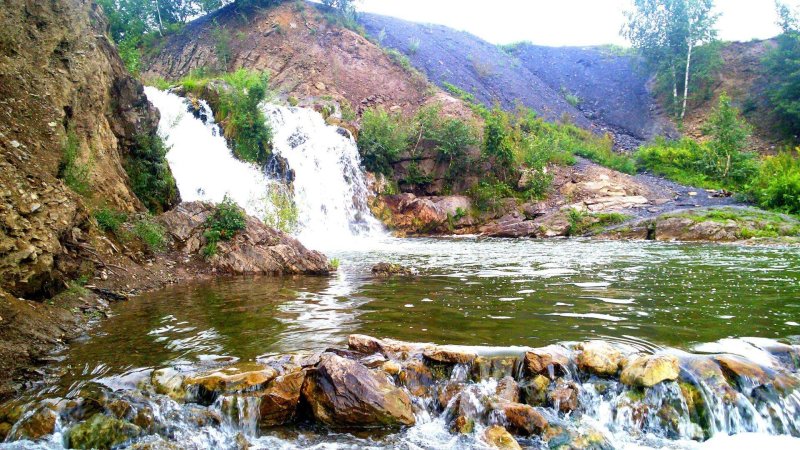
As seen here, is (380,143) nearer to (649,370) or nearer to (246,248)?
(246,248)

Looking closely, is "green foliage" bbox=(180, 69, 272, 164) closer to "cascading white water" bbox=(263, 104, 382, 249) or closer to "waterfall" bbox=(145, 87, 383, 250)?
"waterfall" bbox=(145, 87, 383, 250)

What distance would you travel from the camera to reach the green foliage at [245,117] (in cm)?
2275

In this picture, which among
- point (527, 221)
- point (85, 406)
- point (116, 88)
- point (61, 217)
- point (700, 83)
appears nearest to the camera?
point (85, 406)

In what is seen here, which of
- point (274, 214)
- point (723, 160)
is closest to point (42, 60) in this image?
point (274, 214)

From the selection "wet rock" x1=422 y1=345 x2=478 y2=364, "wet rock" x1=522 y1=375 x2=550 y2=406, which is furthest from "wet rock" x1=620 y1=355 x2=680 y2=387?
"wet rock" x1=422 y1=345 x2=478 y2=364

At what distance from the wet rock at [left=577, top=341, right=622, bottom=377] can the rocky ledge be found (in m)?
0.01

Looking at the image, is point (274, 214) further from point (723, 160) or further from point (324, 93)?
point (723, 160)

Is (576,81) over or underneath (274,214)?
over

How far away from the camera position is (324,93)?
122 ft

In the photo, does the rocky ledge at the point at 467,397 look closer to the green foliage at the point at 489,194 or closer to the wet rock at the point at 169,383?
the wet rock at the point at 169,383

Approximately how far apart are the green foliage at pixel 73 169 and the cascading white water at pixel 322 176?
37.3 feet

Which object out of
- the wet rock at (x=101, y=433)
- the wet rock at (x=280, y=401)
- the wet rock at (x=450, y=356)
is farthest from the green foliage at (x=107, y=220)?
the wet rock at (x=450, y=356)

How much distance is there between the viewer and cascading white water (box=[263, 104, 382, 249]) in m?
23.4

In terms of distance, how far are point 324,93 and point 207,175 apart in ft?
62.5
